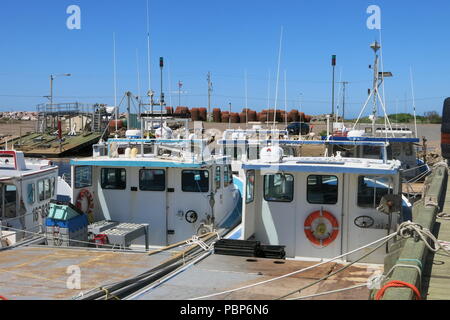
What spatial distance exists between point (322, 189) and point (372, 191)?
91cm

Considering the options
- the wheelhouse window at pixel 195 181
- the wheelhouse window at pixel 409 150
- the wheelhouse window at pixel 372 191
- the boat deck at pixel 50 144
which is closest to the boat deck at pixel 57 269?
the wheelhouse window at pixel 195 181

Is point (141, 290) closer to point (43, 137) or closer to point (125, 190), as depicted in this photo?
point (125, 190)

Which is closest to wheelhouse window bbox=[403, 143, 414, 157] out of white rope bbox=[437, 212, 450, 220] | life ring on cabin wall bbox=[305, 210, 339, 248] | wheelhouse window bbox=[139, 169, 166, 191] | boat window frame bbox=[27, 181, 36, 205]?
white rope bbox=[437, 212, 450, 220]

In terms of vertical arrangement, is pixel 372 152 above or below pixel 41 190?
above

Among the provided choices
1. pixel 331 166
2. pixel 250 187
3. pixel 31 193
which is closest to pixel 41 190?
pixel 31 193

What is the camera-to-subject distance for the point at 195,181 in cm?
1233

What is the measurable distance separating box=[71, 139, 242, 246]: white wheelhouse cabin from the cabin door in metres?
2.57

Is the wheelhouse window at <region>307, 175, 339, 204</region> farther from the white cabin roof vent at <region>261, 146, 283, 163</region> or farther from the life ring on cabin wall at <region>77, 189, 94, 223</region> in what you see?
the life ring on cabin wall at <region>77, 189, 94, 223</region>

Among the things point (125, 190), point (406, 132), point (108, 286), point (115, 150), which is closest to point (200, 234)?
point (125, 190)

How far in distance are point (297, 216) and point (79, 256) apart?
4080 mm

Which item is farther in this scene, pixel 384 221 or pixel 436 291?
pixel 384 221

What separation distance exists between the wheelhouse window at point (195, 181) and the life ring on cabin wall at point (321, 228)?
126 inches

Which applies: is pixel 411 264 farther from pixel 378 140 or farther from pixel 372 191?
pixel 378 140

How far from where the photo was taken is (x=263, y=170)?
998cm
